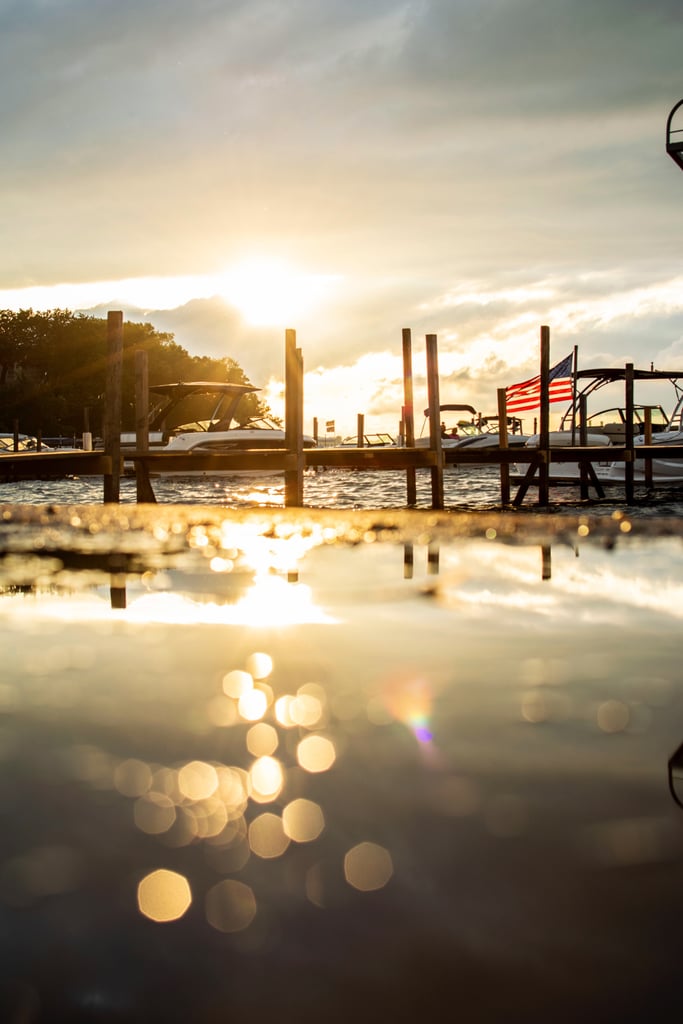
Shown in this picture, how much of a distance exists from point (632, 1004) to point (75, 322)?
69329 millimetres

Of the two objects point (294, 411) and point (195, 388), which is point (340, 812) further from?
point (195, 388)

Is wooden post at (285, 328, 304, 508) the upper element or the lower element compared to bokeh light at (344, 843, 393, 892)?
upper

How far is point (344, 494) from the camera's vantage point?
2597 centimetres

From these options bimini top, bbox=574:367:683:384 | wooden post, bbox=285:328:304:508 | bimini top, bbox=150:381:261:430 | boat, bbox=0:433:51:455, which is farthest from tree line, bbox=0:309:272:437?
wooden post, bbox=285:328:304:508

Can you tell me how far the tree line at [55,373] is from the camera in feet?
206

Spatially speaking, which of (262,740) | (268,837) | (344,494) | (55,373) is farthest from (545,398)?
(55,373)

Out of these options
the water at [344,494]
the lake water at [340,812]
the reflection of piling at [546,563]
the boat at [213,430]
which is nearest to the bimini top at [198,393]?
the boat at [213,430]

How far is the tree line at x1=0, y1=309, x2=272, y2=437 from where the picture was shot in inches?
2470

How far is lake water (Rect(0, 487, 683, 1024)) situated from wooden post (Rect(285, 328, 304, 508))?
10.9 meters

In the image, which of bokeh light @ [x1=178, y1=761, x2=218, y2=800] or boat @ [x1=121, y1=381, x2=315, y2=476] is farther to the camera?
boat @ [x1=121, y1=381, x2=315, y2=476]

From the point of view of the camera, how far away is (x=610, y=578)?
16.5 feet

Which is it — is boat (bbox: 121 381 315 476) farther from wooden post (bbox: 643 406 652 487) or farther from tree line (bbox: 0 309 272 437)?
tree line (bbox: 0 309 272 437)

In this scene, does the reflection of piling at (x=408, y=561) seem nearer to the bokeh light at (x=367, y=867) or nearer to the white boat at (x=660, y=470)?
the bokeh light at (x=367, y=867)

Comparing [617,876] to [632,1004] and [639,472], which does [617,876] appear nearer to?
[632,1004]
